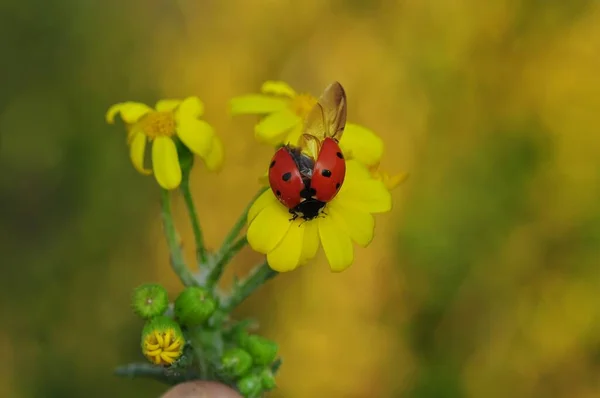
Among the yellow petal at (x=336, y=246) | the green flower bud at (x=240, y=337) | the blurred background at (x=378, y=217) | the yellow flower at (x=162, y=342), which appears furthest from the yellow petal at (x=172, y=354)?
the blurred background at (x=378, y=217)

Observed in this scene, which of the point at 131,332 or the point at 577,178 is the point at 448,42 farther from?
the point at 131,332

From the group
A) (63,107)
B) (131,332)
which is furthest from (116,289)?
(63,107)

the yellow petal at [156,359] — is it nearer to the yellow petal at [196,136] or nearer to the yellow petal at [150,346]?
the yellow petal at [150,346]

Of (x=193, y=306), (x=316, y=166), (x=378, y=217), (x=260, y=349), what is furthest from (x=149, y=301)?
(x=378, y=217)

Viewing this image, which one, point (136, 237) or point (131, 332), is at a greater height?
point (136, 237)

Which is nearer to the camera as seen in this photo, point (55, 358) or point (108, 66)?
point (55, 358)

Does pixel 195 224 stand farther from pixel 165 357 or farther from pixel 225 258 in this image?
pixel 165 357

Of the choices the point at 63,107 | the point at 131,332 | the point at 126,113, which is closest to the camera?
the point at 126,113
